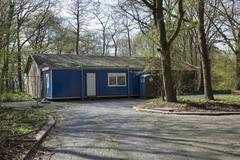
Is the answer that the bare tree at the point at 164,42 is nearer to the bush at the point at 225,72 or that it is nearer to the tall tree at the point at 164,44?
the tall tree at the point at 164,44

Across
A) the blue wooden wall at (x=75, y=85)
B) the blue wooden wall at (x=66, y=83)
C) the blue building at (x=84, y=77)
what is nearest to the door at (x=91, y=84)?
the blue building at (x=84, y=77)

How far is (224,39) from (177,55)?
11.5 metres

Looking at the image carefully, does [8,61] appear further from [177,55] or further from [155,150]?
[177,55]

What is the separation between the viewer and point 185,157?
8188 millimetres

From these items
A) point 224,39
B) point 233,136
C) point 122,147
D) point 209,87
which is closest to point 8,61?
point 122,147

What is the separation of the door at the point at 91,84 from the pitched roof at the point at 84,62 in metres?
0.83

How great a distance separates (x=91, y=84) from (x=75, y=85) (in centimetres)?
144

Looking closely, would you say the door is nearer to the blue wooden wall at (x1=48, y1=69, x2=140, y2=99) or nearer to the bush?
the blue wooden wall at (x1=48, y1=69, x2=140, y2=99)

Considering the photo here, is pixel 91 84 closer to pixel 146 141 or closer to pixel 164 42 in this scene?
pixel 164 42

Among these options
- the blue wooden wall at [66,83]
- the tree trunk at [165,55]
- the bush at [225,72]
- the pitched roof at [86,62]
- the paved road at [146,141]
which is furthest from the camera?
the bush at [225,72]

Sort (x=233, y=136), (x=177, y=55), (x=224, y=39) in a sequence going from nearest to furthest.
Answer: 1. (x=233, y=136)
2. (x=177, y=55)
3. (x=224, y=39)

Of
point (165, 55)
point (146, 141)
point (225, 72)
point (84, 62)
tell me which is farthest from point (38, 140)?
point (225, 72)

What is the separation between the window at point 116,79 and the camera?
34562 mm

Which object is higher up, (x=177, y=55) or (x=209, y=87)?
(x=177, y=55)
